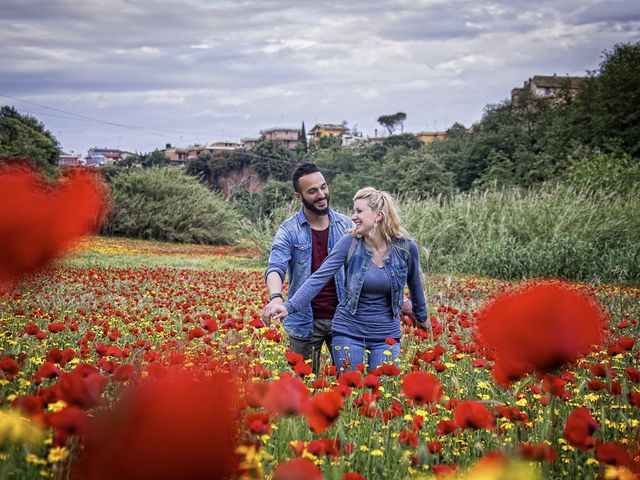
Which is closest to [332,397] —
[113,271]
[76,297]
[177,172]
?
[76,297]

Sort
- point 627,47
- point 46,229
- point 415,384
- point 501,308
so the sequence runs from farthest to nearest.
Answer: point 627,47 < point 415,384 < point 501,308 < point 46,229

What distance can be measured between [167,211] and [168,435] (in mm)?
33263

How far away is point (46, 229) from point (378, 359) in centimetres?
350

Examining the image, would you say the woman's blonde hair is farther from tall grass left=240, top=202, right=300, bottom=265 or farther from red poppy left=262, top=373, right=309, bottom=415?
tall grass left=240, top=202, right=300, bottom=265

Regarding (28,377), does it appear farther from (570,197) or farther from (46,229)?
(570,197)

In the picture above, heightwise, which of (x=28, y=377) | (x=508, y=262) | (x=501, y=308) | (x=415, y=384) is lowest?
(x=508, y=262)

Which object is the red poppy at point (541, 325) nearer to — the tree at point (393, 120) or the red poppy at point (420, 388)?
the red poppy at point (420, 388)

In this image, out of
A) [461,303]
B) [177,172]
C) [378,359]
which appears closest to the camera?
→ [378,359]

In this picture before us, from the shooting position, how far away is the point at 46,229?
43.1 inches

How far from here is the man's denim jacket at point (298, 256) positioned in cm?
472

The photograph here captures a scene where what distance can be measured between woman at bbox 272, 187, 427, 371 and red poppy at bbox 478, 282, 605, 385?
8.94 feet

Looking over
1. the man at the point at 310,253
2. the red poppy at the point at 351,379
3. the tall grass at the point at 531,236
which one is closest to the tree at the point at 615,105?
the tall grass at the point at 531,236

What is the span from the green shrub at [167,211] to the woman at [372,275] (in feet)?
94.8

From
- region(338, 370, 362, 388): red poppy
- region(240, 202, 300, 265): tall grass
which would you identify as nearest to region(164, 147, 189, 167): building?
region(240, 202, 300, 265): tall grass
